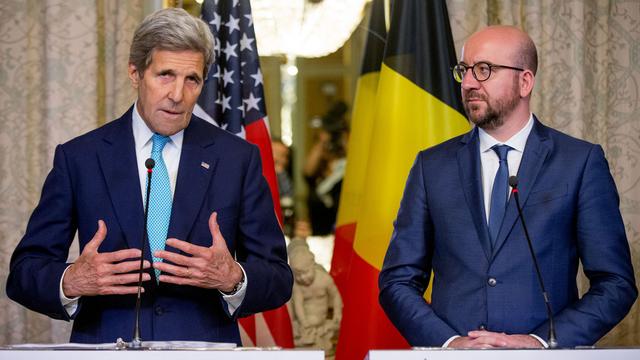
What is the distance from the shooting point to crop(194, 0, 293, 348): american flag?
4016 millimetres

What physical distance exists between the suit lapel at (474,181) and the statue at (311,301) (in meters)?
1.82

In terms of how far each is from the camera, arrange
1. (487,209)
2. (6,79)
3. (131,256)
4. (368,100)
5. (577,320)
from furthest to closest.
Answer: (368,100)
(6,79)
(487,209)
(577,320)
(131,256)

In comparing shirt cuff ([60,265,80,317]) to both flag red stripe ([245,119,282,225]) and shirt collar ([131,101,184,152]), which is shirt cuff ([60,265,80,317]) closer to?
shirt collar ([131,101,184,152])

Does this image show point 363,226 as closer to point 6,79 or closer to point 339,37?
point 6,79

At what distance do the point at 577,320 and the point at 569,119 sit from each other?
178 cm

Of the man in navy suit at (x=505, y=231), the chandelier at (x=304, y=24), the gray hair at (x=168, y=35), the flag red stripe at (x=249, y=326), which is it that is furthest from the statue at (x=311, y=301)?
the chandelier at (x=304, y=24)

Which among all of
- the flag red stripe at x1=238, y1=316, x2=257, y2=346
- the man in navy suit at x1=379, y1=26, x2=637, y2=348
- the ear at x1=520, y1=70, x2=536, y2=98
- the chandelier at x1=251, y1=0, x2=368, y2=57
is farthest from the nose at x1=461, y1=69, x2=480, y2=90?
the chandelier at x1=251, y1=0, x2=368, y2=57

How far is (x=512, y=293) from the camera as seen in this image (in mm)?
2768

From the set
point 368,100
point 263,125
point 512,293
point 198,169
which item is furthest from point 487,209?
point 368,100

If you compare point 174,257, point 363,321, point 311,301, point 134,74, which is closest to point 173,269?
point 174,257

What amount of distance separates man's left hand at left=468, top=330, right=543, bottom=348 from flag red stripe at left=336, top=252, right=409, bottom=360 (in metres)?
1.13

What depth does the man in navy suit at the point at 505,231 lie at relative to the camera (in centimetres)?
274

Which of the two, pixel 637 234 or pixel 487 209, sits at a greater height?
pixel 487 209

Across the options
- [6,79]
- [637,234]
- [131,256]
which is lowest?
[637,234]
